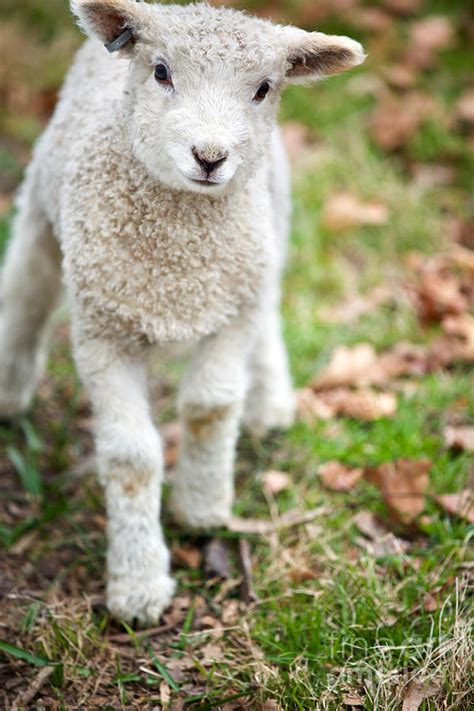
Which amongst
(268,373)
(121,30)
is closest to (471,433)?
(268,373)

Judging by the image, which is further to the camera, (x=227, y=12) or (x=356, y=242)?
(x=356, y=242)

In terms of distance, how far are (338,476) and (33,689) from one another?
1.60 meters

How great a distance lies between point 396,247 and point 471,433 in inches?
74.4

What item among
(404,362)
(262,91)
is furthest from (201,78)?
(404,362)

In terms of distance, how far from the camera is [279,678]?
9.13 feet

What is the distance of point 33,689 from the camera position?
111 inches

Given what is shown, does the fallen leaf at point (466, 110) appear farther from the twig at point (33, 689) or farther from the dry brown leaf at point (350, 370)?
the twig at point (33, 689)

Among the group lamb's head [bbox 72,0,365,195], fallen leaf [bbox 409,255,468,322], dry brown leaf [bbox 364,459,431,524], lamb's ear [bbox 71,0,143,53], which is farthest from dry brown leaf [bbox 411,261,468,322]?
lamb's ear [bbox 71,0,143,53]

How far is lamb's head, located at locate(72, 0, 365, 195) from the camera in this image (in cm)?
272

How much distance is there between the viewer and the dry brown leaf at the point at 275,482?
3893 mm

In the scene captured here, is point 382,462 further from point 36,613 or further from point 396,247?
point 396,247

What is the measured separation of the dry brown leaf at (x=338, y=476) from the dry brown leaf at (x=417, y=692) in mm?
1208

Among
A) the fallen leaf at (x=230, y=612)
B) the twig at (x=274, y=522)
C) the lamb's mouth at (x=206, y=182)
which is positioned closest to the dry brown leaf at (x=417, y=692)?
the fallen leaf at (x=230, y=612)

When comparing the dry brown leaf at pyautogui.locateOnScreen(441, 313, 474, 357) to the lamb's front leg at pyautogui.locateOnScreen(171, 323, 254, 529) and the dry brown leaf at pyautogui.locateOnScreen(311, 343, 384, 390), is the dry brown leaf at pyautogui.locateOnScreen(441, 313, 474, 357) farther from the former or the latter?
the lamb's front leg at pyautogui.locateOnScreen(171, 323, 254, 529)
